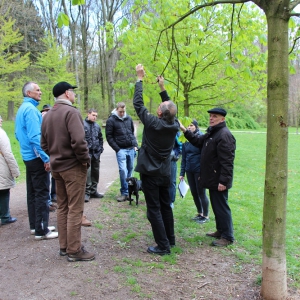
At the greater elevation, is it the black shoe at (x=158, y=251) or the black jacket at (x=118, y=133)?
the black jacket at (x=118, y=133)

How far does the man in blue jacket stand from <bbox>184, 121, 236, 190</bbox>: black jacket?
7.32 feet

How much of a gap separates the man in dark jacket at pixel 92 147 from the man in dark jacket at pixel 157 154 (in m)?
2.66

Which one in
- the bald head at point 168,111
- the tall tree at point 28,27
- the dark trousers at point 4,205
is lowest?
the dark trousers at point 4,205

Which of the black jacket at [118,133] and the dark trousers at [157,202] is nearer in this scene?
the dark trousers at [157,202]

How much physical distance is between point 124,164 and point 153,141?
119 inches

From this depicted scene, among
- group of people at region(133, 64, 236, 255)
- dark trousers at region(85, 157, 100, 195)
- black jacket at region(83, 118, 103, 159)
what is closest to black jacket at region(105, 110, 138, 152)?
black jacket at region(83, 118, 103, 159)

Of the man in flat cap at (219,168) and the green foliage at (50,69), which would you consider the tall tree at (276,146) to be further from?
the green foliage at (50,69)

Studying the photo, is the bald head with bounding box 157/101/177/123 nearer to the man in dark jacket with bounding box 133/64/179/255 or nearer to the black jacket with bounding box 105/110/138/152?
the man in dark jacket with bounding box 133/64/179/255

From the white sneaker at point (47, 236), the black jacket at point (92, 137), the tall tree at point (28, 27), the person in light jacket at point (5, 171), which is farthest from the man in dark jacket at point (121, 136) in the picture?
the tall tree at point (28, 27)

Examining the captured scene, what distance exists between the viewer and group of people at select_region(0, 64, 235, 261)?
11.8ft

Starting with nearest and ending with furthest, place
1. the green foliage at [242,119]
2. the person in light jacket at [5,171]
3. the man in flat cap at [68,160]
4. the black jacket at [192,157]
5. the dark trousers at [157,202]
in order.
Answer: the man in flat cap at [68,160]
the dark trousers at [157,202]
the person in light jacket at [5,171]
the black jacket at [192,157]
the green foliage at [242,119]

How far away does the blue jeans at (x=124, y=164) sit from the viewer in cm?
672

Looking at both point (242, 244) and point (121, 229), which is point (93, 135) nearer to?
point (121, 229)

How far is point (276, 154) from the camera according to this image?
2.86 m
